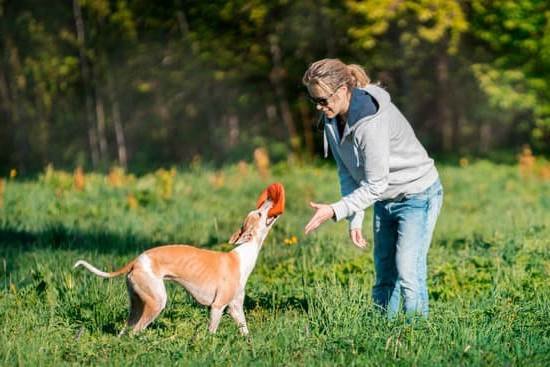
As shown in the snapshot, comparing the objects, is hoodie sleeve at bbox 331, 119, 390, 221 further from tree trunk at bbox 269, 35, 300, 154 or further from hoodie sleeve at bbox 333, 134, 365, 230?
tree trunk at bbox 269, 35, 300, 154

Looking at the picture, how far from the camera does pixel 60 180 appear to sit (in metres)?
13.9

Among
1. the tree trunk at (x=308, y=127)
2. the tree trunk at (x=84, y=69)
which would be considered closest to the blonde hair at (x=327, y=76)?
the tree trunk at (x=308, y=127)

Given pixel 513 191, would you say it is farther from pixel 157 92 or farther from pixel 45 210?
pixel 157 92

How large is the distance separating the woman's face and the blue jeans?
2.56ft

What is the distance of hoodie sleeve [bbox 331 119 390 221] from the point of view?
5137 mm

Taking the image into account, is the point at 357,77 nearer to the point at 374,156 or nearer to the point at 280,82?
the point at 374,156

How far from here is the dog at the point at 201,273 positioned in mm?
4773

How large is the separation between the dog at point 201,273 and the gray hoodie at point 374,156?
1.54 ft

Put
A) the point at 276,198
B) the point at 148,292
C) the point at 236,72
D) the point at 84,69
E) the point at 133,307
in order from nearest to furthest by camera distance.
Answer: the point at 148,292
the point at 276,198
the point at 133,307
the point at 236,72
the point at 84,69

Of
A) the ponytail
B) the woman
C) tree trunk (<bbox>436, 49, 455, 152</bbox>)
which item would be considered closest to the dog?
the woman

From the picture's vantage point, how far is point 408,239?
556 centimetres

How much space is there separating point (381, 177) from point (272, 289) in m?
1.80

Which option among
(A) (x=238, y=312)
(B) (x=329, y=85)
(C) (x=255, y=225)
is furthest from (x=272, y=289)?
(B) (x=329, y=85)

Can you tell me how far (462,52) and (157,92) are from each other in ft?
32.8
